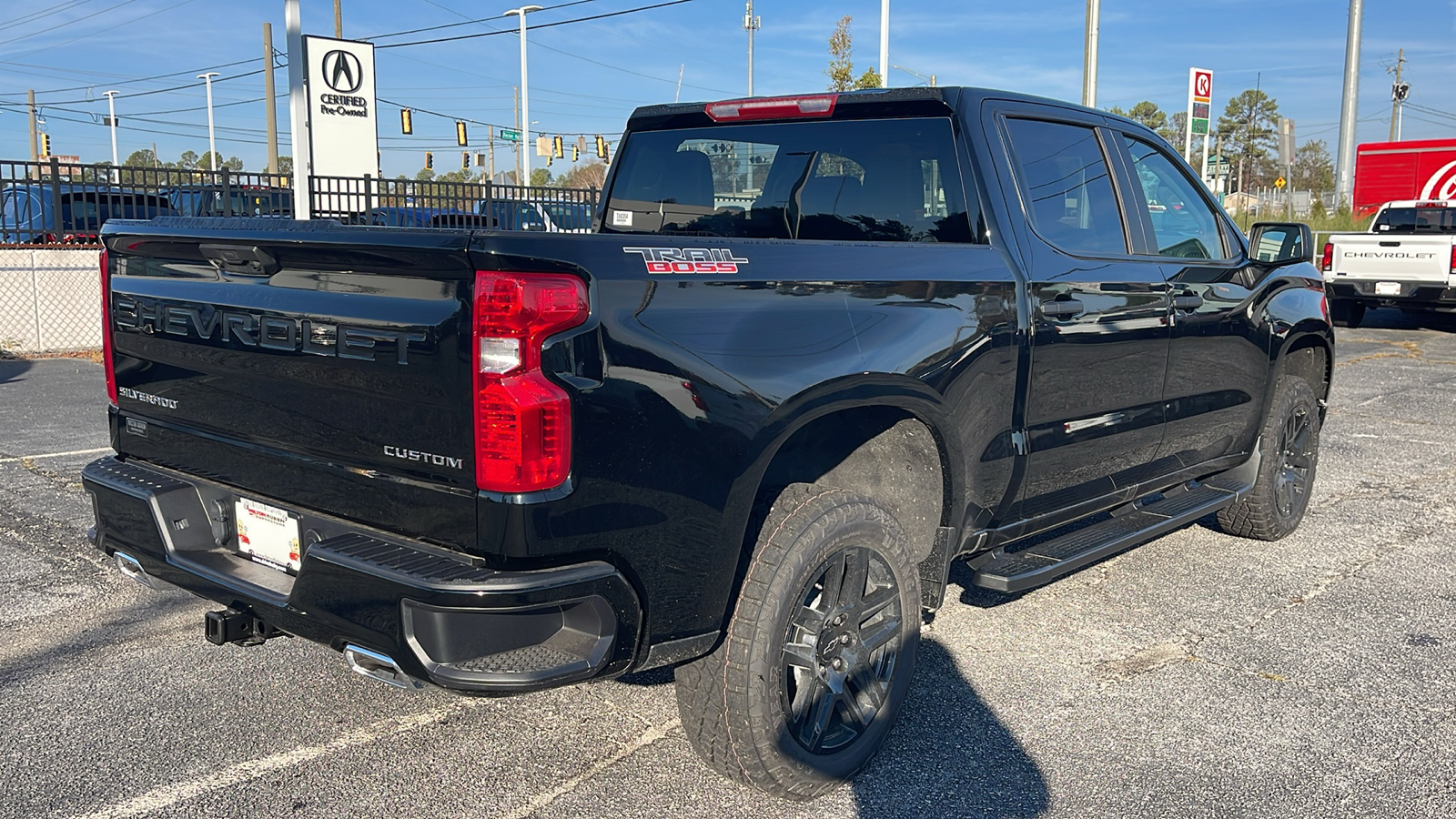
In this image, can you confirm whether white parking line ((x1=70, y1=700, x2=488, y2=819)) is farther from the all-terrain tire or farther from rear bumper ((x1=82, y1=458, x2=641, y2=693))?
the all-terrain tire

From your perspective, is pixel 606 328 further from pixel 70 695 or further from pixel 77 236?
pixel 77 236

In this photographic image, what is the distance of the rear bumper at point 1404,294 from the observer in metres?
16.2

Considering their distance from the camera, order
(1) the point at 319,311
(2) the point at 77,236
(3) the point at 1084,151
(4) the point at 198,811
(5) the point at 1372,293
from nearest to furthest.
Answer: (1) the point at 319,311, (4) the point at 198,811, (3) the point at 1084,151, (2) the point at 77,236, (5) the point at 1372,293

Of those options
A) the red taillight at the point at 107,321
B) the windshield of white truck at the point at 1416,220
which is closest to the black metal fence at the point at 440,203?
the red taillight at the point at 107,321

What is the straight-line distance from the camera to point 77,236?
13953 mm

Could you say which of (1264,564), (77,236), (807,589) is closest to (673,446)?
(807,589)

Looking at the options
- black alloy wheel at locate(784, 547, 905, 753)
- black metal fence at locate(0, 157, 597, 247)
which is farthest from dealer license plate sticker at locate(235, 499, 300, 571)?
black metal fence at locate(0, 157, 597, 247)

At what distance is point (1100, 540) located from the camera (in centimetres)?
433

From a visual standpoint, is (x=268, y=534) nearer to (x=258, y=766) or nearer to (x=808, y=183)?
(x=258, y=766)

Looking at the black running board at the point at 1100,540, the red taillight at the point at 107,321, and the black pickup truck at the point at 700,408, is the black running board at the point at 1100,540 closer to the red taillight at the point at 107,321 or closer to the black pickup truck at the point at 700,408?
the black pickup truck at the point at 700,408

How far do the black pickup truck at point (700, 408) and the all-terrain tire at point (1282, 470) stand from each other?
3.49 ft

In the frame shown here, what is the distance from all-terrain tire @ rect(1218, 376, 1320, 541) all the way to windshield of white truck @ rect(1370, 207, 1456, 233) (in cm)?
1364

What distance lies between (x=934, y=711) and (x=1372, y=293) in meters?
15.8

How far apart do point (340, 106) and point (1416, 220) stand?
15492 mm
